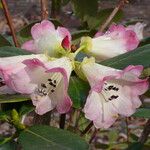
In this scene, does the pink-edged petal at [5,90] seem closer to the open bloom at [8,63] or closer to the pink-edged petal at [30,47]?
the open bloom at [8,63]

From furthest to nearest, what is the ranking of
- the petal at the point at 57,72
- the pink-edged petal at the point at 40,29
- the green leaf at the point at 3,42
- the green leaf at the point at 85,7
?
the green leaf at the point at 85,7 < the green leaf at the point at 3,42 < the pink-edged petal at the point at 40,29 < the petal at the point at 57,72

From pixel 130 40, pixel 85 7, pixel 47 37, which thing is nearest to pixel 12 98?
pixel 47 37

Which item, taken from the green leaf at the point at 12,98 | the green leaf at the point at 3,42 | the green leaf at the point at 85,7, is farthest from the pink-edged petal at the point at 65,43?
the green leaf at the point at 85,7

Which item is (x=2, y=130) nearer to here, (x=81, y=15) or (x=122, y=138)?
(x=122, y=138)

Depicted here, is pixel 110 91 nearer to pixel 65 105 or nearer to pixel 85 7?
pixel 65 105

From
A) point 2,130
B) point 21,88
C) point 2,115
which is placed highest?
point 21,88

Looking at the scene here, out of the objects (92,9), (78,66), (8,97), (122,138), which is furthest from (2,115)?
(122,138)
